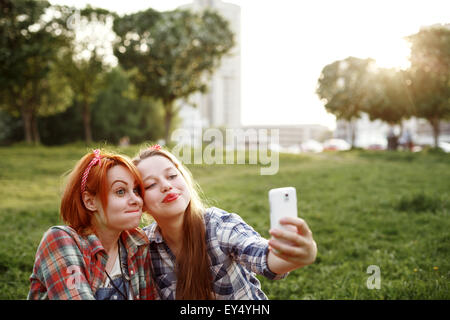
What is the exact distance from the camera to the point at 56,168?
55.2 feet

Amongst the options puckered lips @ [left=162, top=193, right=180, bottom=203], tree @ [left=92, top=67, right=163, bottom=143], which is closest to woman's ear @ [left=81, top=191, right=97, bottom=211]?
puckered lips @ [left=162, top=193, right=180, bottom=203]

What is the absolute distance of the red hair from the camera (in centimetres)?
214

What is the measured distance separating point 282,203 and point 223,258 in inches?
32.2

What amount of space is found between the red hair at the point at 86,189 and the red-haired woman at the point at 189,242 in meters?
0.19

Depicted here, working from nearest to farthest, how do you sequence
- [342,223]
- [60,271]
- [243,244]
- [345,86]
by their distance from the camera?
[60,271] < [243,244] < [342,223] < [345,86]

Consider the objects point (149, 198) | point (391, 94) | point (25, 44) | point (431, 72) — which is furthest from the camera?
point (391, 94)

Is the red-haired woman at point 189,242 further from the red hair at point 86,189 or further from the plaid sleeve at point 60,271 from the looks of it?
the plaid sleeve at point 60,271

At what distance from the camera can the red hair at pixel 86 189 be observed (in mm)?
2141

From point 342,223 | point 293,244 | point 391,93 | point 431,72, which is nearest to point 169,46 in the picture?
point 391,93

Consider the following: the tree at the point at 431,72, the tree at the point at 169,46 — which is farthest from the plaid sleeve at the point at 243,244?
the tree at the point at 169,46

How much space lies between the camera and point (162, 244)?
2.48m

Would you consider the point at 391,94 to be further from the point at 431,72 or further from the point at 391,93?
the point at 431,72

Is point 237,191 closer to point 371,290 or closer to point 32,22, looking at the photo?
point 371,290

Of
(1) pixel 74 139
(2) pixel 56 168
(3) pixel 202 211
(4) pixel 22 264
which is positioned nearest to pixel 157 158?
(3) pixel 202 211
